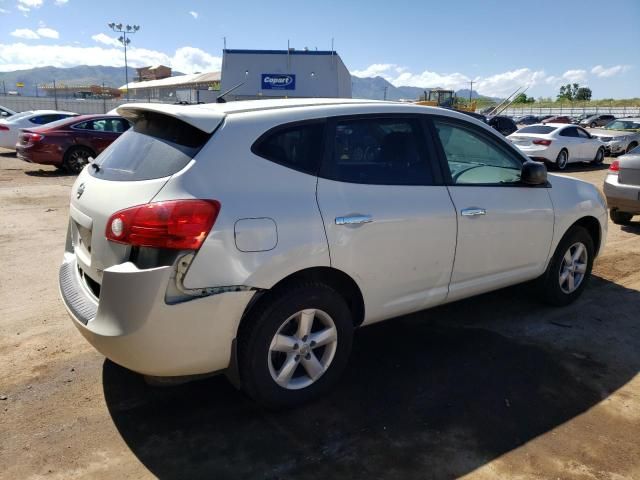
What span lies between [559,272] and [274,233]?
9.93ft

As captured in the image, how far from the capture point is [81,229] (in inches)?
123

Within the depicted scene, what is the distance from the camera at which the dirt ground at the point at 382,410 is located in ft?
8.82

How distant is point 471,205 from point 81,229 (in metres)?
2.56

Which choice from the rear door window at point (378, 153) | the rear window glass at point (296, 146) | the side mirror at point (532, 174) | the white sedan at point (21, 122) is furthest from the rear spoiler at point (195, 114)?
the white sedan at point (21, 122)

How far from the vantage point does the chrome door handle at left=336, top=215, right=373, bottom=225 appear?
303 cm

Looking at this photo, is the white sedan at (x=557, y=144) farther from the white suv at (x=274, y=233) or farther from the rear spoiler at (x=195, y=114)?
the rear spoiler at (x=195, y=114)

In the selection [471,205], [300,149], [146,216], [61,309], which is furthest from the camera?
[61,309]

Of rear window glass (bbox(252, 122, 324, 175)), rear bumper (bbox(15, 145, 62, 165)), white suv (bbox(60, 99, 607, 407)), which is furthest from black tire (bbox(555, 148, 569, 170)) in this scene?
rear window glass (bbox(252, 122, 324, 175))

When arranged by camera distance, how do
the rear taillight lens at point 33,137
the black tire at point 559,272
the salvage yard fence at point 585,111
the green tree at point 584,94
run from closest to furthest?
the black tire at point 559,272 < the rear taillight lens at point 33,137 < the salvage yard fence at point 585,111 < the green tree at point 584,94

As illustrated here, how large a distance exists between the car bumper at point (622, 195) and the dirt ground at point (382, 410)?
365cm

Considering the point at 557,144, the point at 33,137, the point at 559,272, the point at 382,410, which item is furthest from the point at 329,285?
the point at 557,144

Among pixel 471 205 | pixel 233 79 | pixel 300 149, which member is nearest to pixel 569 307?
pixel 471 205

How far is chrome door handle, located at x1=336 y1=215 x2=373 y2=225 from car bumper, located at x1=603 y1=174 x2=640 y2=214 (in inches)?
243

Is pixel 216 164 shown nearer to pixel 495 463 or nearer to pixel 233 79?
pixel 495 463
